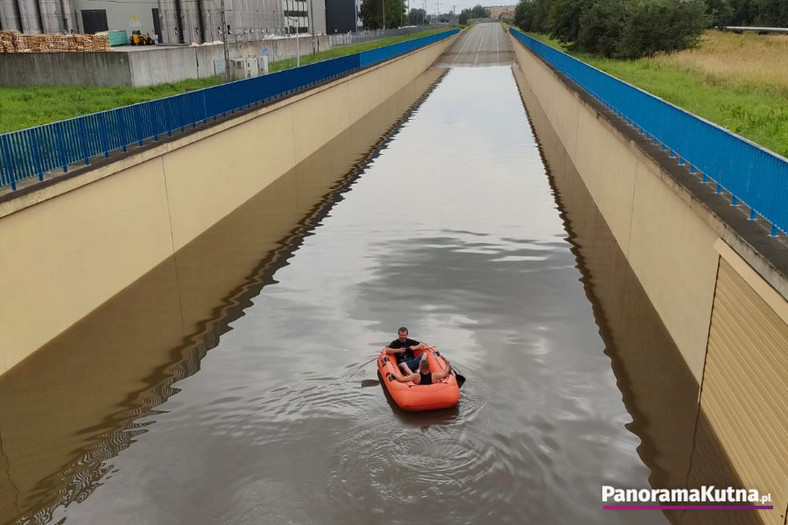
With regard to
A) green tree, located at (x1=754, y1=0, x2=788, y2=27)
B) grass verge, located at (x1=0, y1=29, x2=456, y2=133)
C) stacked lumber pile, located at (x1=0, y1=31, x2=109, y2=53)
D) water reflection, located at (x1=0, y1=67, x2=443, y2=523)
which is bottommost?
water reflection, located at (x1=0, y1=67, x2=443, y2=523)

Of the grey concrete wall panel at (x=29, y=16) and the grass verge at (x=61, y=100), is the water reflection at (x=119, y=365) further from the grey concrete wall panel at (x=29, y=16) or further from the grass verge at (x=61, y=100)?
the grey concrete wall panel at (x=29, y=16)

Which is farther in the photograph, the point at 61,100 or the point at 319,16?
the point at 319,16

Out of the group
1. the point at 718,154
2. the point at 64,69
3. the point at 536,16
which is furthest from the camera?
the point at 536,16

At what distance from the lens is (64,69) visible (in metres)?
36.1

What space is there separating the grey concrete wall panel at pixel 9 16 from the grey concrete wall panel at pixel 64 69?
44.1 m

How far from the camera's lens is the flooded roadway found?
9.52m

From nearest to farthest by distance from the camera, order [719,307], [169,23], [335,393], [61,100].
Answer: [719,307] < [335,393] < [61,100] < [169,23]

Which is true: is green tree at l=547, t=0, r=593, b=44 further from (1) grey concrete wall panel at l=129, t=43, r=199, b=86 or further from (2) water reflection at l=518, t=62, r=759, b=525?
(2) water reflection at l=518, t=62, r=759, b=525

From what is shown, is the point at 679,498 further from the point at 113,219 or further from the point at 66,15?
the point at 66,15

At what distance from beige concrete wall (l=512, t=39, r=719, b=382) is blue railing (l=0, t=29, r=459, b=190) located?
41.9ft

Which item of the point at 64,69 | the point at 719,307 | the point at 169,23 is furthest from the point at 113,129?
the point at 169,23

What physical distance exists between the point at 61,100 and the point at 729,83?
90.8ft

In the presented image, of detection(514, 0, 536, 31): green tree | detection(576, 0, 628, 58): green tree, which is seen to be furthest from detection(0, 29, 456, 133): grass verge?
detection(514, 0, 536, 31): green tree

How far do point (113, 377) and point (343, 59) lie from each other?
112 feet
